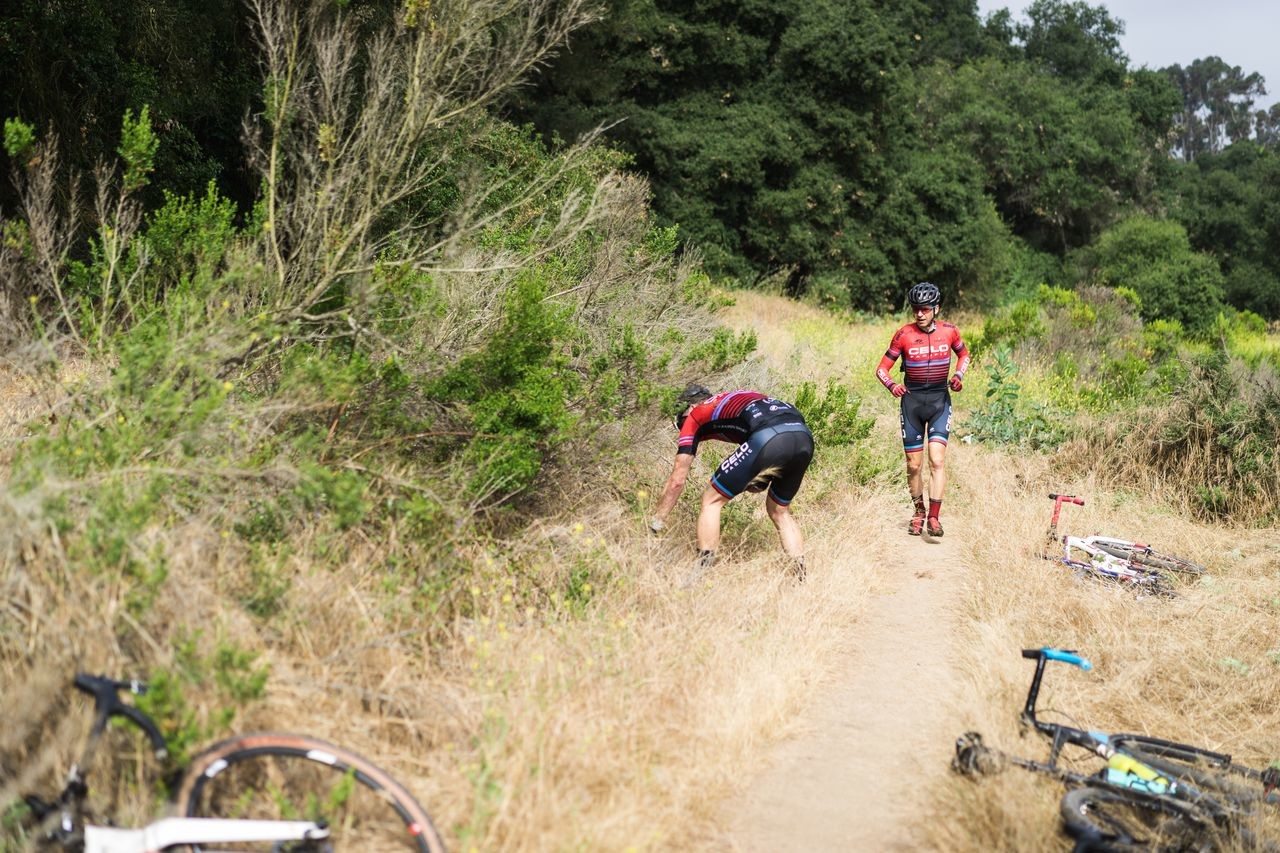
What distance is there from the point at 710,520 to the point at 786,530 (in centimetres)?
54

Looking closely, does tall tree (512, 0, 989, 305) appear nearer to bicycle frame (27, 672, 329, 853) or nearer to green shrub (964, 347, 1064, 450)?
green shrub (964, 347, 1064, 450)

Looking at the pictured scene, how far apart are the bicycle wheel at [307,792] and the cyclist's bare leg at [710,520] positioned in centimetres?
334

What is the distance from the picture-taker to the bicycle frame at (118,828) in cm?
326

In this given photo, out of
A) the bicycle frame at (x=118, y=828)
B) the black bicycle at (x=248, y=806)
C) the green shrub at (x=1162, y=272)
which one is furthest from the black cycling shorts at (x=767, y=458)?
the green shrub at (x=1162, y=272)

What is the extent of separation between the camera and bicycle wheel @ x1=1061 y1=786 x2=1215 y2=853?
3.92m

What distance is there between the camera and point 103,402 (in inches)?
215

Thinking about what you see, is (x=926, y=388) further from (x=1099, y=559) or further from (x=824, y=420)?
(x=1099, y=559)

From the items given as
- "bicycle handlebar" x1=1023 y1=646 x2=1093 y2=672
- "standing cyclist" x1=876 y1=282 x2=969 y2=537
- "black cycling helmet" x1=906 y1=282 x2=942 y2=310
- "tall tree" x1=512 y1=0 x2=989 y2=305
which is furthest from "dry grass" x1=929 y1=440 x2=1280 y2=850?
"tall tree" x1=512 y1=0 x2=989 y2=305

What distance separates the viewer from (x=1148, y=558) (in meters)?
7.66

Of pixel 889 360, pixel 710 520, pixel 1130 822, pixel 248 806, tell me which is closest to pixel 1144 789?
pixel 1130 822

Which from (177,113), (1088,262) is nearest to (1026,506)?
(177,113)

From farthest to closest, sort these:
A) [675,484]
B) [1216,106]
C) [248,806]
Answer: [1216,106] → [675,484] → [248,806]

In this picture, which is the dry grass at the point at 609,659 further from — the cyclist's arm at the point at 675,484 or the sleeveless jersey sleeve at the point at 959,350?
the sleeveless jersey sleeve at the point at 959,350

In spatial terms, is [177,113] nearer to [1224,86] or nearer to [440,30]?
[440,30]
